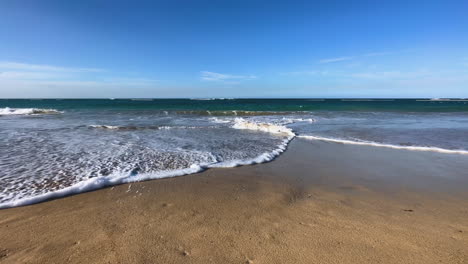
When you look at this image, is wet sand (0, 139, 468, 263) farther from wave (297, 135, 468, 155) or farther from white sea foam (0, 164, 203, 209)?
wave (297, 135, 468, 155)

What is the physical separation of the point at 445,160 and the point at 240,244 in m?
6.62

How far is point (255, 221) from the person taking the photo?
3.27 meters

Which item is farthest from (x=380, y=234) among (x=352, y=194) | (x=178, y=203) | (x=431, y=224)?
(x=178, y=203)

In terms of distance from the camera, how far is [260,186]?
4664 mm

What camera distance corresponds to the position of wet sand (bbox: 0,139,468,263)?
101 inches

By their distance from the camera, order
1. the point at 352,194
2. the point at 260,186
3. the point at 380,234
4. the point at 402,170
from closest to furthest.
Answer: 1. the point at 380,234
2. the point at 352,194
3. the point at 260,186
4. the point at 402,170

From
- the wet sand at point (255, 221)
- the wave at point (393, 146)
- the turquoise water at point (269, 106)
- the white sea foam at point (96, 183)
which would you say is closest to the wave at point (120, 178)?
the white sea foam at point (96, 183)

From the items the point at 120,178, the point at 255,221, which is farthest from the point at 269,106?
the point at 255,221

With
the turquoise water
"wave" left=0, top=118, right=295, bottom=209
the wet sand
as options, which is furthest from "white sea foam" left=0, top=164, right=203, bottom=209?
the turquoise water

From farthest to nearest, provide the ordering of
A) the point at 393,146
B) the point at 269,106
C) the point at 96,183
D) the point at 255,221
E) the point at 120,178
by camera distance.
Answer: the point at 269,106 < the point at 393,146 < the point at 120,178 < the point at 96,183 < the point at 255,221

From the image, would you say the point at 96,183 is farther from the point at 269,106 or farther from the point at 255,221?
the point at 269,106

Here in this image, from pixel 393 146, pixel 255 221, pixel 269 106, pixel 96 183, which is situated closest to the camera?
pixel 255 221

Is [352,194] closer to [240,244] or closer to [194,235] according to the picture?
[240,244]

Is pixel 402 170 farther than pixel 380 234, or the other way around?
pixel 402 170
